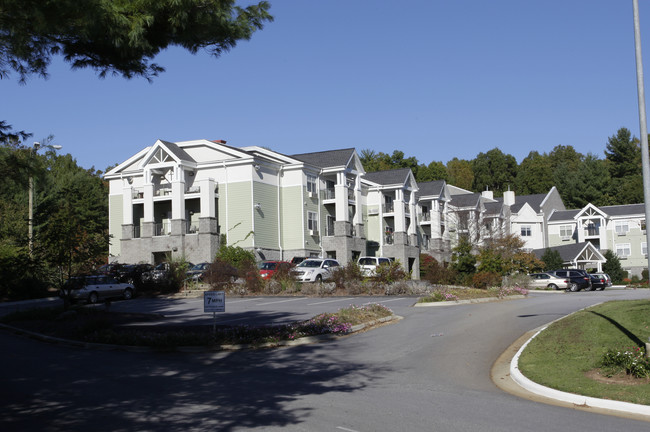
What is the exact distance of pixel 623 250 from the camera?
7812 centimetres

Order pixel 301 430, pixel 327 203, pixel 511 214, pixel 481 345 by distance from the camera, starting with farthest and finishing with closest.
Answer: pixel 511 214 < pixel 327 203 < pixel 481 345 < pixel 301 430

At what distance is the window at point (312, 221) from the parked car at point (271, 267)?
12.7 m

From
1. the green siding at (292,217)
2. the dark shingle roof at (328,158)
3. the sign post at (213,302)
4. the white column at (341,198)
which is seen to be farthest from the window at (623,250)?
the sign post at (213,302)

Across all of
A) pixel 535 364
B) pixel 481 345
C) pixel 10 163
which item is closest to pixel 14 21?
pixel 10 163

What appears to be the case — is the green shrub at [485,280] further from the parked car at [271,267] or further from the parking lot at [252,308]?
the parked car at [271,267]

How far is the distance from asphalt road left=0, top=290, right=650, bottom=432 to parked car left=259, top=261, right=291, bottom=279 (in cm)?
1571

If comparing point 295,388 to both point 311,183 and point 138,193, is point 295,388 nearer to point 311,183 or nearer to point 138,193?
point 311,183

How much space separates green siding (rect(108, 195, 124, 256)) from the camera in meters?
51.0

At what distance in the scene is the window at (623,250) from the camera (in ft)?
255

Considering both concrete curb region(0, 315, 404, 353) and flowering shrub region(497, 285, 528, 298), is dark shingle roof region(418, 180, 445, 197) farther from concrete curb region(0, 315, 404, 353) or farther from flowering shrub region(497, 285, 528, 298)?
concrete curb region(0, 315, 404, 353)

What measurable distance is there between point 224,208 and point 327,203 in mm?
9902

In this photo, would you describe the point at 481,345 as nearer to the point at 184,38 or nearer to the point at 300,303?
the point at 184,38

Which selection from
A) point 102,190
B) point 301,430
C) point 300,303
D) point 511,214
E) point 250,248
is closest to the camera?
point 301,430

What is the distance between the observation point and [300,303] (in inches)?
1108
